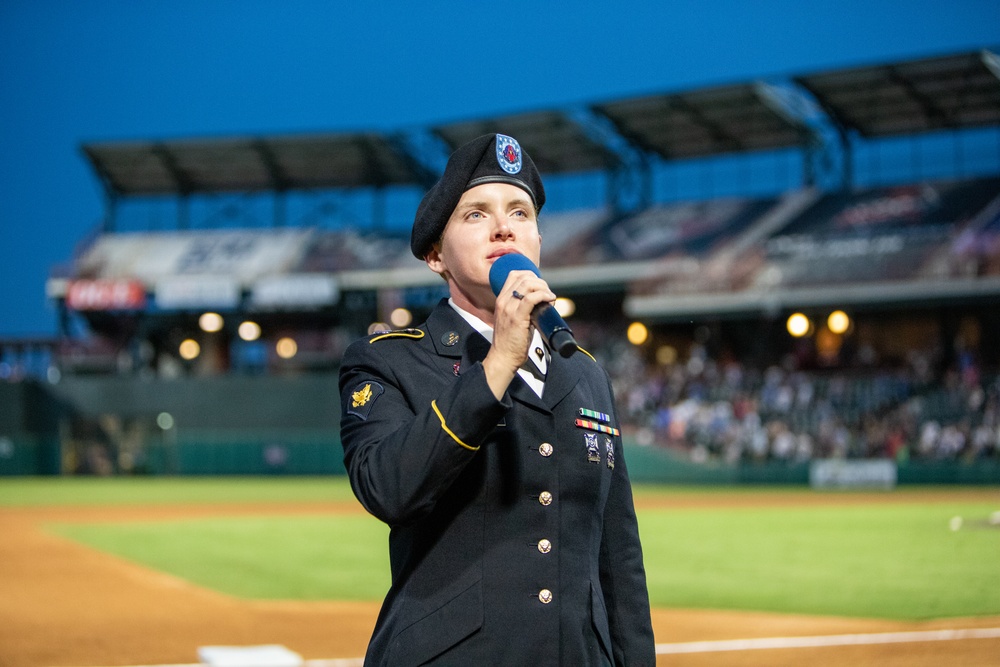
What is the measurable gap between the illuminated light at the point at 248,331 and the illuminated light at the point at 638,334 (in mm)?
Answer: 17618

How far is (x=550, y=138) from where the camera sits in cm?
4109

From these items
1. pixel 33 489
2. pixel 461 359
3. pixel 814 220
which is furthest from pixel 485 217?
pixel 814 220

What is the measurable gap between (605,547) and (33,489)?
32.4 metres

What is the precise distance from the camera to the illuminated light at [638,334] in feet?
124

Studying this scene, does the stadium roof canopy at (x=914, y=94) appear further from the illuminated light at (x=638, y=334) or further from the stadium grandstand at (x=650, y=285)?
the illuminated light at (x=638, y=334)

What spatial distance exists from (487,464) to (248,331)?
1799 inches

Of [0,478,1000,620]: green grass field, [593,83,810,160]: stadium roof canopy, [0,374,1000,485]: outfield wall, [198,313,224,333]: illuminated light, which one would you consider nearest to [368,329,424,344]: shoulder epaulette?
[0,478,1000,620]: green grass field

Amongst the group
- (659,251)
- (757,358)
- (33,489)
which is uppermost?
(659,251)

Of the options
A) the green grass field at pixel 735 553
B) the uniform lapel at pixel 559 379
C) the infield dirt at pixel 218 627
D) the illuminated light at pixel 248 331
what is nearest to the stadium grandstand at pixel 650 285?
the illuminated light at pixel 248 331

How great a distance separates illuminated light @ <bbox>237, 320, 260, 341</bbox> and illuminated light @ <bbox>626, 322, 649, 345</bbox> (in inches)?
694

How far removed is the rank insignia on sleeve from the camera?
2.33 m

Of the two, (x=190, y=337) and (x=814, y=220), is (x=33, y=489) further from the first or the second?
(x=814, y=220)

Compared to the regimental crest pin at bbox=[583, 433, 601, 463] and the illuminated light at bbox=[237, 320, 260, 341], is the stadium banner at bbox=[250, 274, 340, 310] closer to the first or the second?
the illuminated light at bbox=[237, 320, 260, 341]

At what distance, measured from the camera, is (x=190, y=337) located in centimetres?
4675
